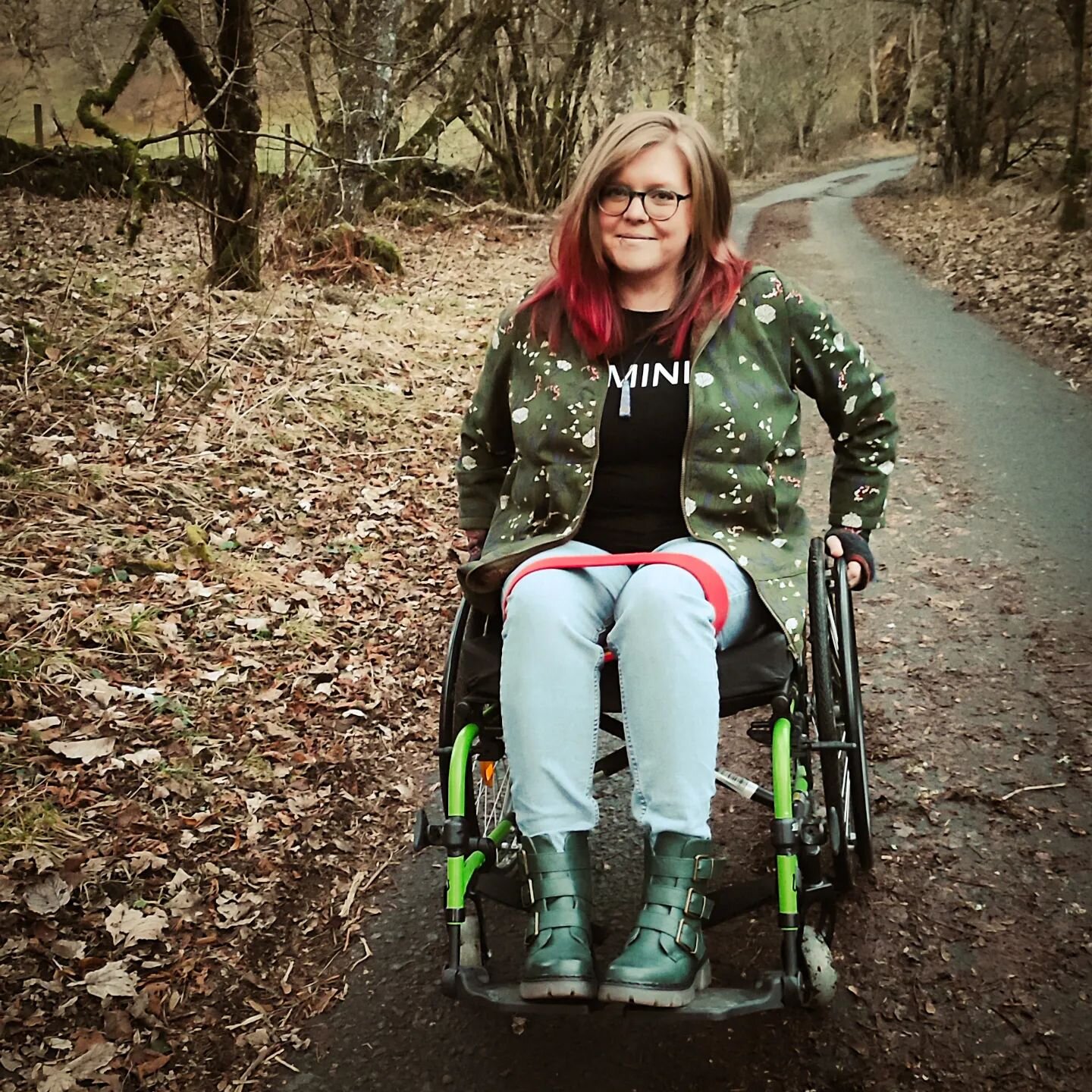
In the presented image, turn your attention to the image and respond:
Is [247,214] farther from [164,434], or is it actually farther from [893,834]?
[893,834]

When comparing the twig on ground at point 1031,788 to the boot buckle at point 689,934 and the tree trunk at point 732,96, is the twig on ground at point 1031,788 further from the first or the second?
the tree trunk at point 732,96

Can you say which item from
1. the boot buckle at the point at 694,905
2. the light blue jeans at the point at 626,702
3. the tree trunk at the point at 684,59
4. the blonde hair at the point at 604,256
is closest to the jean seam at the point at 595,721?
the light blue jeans at the point at 626,702

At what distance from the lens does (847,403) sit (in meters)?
2.49

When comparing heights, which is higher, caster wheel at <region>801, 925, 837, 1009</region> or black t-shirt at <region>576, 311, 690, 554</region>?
black t-shirt at <region>576, 311, 690, 554</region>

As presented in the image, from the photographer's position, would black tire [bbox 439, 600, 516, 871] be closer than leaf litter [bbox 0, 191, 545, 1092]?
Yes

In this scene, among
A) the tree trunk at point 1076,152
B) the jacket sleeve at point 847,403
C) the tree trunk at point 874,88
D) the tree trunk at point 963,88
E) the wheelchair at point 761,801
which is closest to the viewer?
the wheelchair at point 761,801

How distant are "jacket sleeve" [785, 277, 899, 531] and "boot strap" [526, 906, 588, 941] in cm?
115

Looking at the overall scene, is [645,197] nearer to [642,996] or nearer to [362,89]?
[642,996]

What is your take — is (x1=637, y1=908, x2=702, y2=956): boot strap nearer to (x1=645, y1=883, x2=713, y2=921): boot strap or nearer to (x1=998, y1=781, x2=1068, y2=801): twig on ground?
(x1=645, y1=883, x2=713, y2=921): boot strap

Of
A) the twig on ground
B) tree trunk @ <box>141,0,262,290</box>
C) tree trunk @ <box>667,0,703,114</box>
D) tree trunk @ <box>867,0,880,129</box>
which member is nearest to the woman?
the twig on ground

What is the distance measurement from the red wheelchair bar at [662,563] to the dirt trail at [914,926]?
0.81 m

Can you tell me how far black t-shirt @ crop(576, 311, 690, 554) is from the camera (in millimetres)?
2373

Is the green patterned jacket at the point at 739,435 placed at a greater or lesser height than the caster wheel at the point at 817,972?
greater

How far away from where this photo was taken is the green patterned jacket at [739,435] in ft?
7.63
